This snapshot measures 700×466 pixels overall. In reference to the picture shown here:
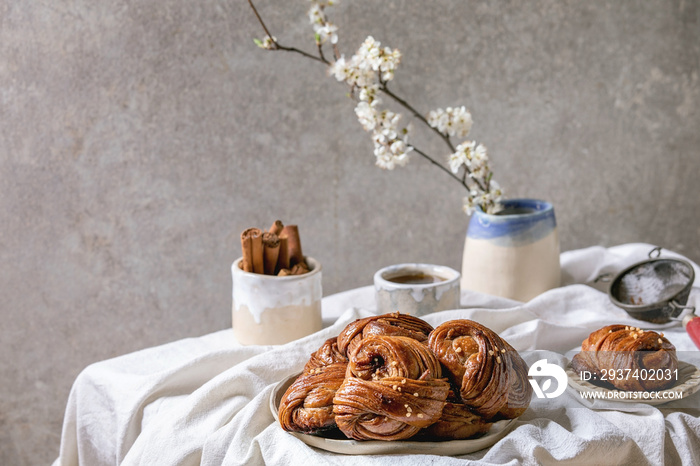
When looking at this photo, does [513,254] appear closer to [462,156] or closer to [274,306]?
Answer: [462,156]

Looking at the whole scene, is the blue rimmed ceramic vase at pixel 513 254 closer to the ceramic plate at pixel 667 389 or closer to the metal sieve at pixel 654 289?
the metal sieve at pixel 654 289

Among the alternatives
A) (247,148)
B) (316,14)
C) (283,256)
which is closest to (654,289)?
(283,256)

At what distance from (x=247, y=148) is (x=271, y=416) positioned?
128cm

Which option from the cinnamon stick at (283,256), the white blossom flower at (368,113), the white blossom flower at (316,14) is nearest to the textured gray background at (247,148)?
the white blossom flower at (316,14)

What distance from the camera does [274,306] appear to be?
119cm

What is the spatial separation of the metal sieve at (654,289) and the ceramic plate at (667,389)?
0.98 feet

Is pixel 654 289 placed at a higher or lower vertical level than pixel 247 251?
lower

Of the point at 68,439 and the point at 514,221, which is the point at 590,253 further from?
the point at 68,439

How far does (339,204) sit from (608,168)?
908 mm

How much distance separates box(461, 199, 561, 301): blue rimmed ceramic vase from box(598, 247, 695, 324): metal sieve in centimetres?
14

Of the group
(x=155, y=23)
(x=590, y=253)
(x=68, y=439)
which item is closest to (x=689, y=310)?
(x=590, y=253)

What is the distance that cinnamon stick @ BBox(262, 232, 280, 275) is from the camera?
1206 millimetres

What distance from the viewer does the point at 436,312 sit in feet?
3.95

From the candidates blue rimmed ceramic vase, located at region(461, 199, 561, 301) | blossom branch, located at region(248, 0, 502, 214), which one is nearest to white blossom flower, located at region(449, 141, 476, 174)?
blossom branch, located at region(248, 0, 502, 214)
